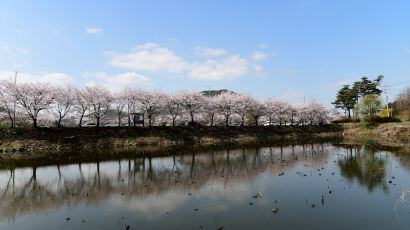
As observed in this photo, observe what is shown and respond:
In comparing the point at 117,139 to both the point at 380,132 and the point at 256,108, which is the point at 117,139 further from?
the point at 380,132

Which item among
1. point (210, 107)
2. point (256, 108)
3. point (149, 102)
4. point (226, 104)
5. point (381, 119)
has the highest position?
point (149, 102)

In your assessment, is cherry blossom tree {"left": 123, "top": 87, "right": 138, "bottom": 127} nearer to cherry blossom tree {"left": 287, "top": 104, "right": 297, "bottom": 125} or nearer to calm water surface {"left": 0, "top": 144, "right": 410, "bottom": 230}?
calm water surface {"left": 0, "top": 144, "right": 410, "bottom": 230}

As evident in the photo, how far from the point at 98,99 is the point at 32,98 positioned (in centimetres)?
1191

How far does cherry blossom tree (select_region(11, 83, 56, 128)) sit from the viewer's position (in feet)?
135

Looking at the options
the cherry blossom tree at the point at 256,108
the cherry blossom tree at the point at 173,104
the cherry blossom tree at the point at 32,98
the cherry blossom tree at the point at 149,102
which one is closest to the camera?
the cherry blossom tree at the point at 32,98

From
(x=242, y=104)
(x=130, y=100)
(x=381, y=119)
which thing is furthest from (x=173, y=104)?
(x=381, y=119)

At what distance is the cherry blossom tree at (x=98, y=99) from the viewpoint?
159 ft

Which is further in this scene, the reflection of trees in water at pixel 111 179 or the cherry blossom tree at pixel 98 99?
the cherry blossom tree at pixel 98 99

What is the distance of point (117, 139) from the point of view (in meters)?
42.9

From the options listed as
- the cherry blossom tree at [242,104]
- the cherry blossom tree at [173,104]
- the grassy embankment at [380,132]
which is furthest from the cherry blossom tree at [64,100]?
the grassy embankment at [380,132]

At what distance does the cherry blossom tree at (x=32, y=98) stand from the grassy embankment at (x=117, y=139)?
3964 mm

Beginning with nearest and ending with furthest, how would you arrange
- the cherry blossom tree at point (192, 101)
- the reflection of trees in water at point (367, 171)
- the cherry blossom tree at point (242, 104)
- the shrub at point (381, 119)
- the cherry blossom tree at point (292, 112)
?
the reflection of trees in water at point (367, 171), the cherry blossom tree at point (192, 101), the shrub at point (381, 119), the cherry blossom tree at point (242, 104), the cherry blossom tree at point (292, 112)

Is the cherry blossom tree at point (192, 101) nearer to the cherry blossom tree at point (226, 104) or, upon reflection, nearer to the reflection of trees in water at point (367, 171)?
the cherry blossom tree at point (226, 104)

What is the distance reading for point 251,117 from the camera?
76.8 metres
